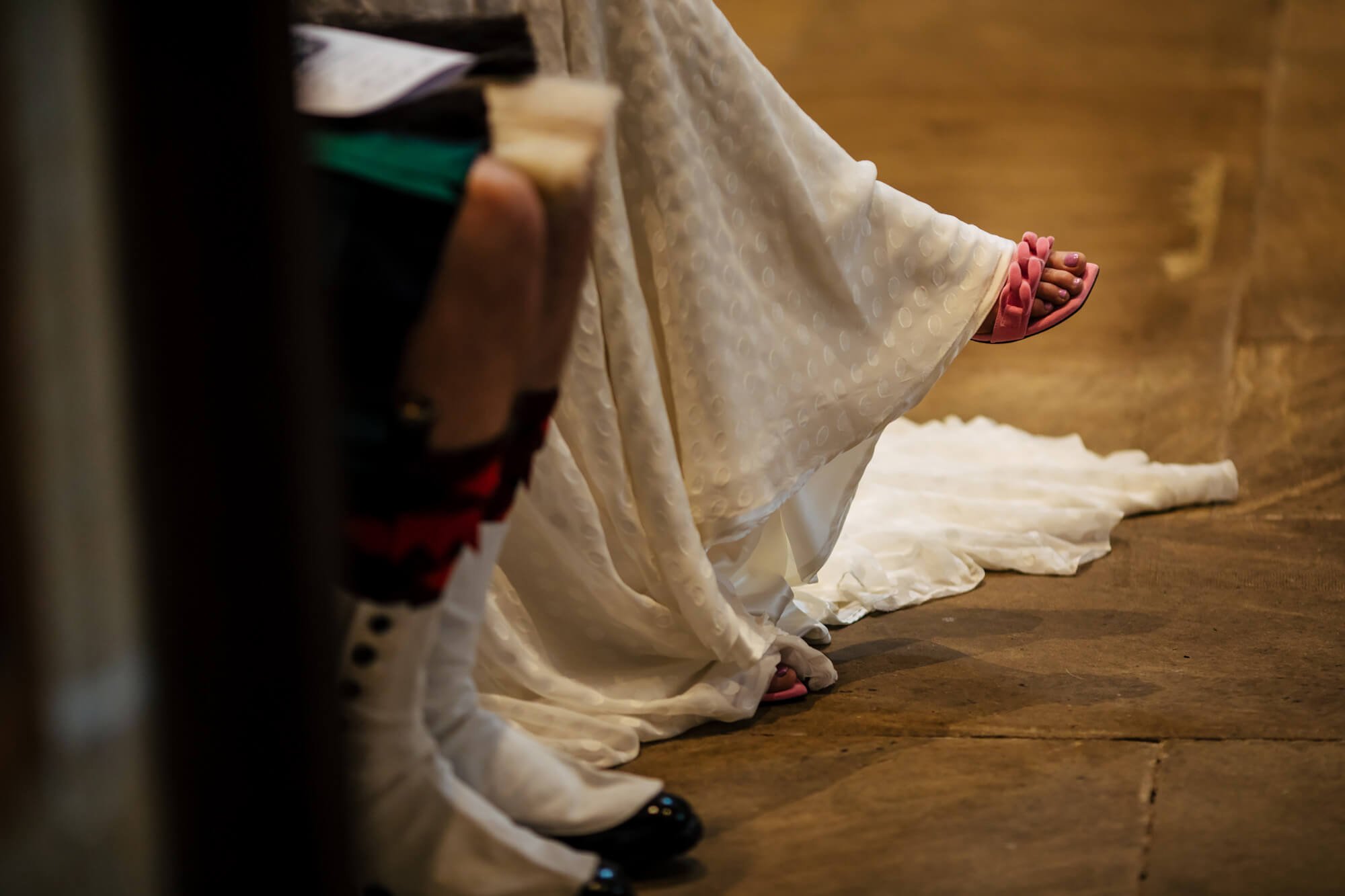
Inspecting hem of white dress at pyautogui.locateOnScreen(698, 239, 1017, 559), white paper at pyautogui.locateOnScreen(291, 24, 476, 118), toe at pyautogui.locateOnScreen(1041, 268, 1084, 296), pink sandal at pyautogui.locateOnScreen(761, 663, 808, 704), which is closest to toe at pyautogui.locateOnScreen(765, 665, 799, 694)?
pink sandal at pyautogui.locateOnScreen(761, 663, 808, 704)

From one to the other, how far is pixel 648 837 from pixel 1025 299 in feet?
2.26

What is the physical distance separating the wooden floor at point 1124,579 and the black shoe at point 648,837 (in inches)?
1.3

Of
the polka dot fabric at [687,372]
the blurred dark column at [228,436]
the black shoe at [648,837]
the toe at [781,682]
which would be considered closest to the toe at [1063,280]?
the polka dot fabric at [687,372]

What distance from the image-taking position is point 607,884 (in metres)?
0.83

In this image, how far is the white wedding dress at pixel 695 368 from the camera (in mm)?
1178

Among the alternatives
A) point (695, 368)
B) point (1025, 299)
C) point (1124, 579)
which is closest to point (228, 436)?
point (695, 368)

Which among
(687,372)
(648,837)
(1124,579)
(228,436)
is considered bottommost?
(1124,579)

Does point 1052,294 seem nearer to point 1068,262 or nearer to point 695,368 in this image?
point 1068,262

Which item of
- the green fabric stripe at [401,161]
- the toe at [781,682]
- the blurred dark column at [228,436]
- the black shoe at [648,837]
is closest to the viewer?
the blurred dark column at [228,436]

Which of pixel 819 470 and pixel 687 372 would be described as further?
pixel 819 470

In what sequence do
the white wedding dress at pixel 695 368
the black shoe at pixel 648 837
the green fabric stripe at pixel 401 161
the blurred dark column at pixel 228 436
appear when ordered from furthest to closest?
the white wedding dress at pixel 695 368
the black shoe at pixel 648 837
the green fabric stripe at pixel 401 161
the blurred dark column at pixel 228 436

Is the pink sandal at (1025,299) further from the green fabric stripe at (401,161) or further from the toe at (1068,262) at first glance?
the green fabric stripe at (401,161)

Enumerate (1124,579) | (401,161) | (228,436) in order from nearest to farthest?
(228,436), (401,161), (1124,579)

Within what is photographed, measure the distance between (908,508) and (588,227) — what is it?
1184 millimetres
